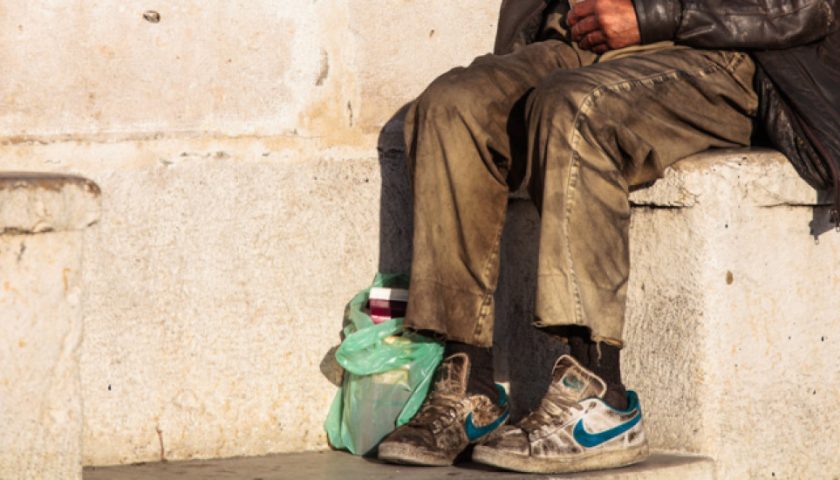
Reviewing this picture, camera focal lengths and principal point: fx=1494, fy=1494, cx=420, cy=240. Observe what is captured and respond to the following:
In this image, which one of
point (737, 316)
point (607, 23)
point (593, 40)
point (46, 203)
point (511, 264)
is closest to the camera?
point (46, 203)

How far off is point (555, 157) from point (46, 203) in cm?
121

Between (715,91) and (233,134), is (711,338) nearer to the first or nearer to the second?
(715,91)

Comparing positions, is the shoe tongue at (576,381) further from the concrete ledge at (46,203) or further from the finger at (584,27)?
the concrete ledge at (46,203)

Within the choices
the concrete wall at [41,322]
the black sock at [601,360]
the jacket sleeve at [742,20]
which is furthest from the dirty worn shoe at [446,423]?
the jacket sleeve at [742,20]

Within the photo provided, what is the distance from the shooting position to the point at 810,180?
378 centimetres

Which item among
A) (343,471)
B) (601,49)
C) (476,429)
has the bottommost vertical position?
(343,471)

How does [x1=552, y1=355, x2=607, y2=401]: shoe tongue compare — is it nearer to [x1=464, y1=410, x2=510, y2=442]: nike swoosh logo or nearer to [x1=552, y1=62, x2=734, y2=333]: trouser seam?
[x1=552, y1=62, x2=734, y2=333]: trouser seam

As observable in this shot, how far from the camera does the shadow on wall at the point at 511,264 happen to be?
4.17 meters

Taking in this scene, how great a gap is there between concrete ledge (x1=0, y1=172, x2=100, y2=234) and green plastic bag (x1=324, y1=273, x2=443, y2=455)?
45.8 inches

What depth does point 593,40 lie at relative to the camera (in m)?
3.94

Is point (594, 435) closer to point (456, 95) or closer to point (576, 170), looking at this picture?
point (576, 170)

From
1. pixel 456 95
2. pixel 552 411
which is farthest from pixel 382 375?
pixel 456 95

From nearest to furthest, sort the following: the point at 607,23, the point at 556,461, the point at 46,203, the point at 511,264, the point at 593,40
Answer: the point at 46,203 < the point at 556,461 < the point at 607,23 < the point at 593,40 < the point at 511,264

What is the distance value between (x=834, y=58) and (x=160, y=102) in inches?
68.3
